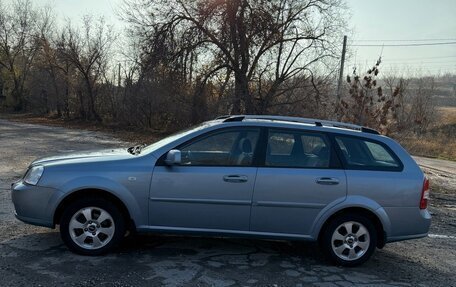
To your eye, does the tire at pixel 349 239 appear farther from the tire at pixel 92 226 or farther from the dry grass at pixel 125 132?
the dry grass at pixel 125 132

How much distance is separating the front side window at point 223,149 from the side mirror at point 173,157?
0.16 meters

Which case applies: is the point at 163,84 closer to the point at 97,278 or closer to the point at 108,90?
the point at 108,90

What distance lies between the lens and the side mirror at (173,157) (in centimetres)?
454

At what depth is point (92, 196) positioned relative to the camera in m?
4.68

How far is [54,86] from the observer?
33.9 meters

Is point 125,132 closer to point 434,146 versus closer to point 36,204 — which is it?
point 434,146

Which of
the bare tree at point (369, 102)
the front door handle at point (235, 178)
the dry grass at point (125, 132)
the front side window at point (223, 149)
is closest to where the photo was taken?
the front door handle at point (235, 178)

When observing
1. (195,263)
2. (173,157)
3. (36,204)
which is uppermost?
(173,157)

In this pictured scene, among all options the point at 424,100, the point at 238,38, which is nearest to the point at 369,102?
the point at 238,38

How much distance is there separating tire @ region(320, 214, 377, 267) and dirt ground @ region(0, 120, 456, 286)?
0.43 ft

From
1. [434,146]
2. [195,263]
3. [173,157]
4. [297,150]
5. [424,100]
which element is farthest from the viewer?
[424,100]

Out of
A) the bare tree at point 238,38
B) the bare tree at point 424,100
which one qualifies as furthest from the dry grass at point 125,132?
the bare tree at point 424,100

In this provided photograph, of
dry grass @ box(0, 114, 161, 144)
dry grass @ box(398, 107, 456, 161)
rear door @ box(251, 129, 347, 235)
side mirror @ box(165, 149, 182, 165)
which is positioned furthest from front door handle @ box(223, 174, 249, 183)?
dry grass @ box(398, 107, 456, 161)

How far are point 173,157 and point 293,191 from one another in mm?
1361
